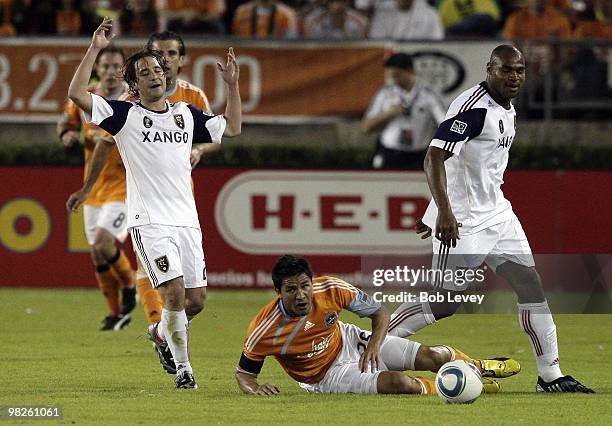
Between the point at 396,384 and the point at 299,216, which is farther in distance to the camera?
the point at 299,216

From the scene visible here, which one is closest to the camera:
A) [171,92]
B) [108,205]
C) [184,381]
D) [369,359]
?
[369,359]

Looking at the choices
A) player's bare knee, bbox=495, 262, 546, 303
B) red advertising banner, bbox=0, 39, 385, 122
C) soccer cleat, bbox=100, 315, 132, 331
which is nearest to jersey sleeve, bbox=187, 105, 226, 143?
player's bare knee, bbox=495, 262, 546, 303

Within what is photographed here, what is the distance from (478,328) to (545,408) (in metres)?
4.97

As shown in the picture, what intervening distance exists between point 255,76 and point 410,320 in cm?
780

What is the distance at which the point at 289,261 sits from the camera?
8.28m

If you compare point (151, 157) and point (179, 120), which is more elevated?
point (179, 120)

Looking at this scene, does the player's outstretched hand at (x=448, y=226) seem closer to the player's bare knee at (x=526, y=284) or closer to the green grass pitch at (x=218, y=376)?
the player's bare knee at (x=526, y=284)

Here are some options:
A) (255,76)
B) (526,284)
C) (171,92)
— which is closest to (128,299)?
(171,92)

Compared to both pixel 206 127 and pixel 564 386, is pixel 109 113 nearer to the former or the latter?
pixel 206 127

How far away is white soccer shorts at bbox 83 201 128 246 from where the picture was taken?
40.8 feet

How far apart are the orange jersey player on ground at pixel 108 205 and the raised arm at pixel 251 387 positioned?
3.88 metres

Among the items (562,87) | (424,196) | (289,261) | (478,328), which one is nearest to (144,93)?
(289,261)

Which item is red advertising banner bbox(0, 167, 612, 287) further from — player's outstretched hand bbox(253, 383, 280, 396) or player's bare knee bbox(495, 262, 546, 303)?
player's outstretched hand bbox(253, 383, 280, 396)

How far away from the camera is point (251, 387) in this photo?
28.1 feet
